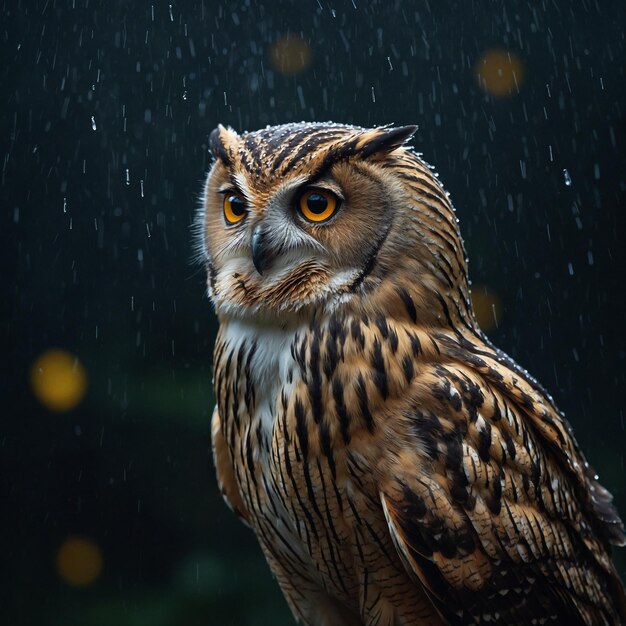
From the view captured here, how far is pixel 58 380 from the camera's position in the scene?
2.35 meters

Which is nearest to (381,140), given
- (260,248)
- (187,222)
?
(260,248)

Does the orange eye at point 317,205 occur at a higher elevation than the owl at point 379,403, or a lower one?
higher

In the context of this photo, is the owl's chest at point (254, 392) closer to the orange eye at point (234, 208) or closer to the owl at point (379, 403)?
the owl at point (379, 403)

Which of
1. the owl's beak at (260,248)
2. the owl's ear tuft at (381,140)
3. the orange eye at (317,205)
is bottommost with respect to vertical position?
the owl's beak at (260,248)

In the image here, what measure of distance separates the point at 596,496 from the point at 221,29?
5.97 ft

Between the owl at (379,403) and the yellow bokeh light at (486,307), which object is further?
the yellow bokeh light at (486,307)

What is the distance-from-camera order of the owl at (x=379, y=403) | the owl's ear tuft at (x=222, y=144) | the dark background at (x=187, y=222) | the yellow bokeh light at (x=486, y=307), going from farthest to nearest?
the yellow bokeh light at (x=486, y=307)
the dark background at (x=187, y=222)
the owl's ear tuft at (x=222, y=144)
the owl at (x=379, y=403)

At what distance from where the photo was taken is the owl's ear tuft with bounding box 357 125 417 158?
1.18 meters

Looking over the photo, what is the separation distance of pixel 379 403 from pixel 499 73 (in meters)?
1.70

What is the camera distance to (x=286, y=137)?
122 centimetres

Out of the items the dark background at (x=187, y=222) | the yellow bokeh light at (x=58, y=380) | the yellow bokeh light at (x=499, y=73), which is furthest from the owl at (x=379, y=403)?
the yellow bokeh light at (x=499, y=73)

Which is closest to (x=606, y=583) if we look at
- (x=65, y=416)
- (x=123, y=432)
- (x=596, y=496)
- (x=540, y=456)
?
(x=596, y=496)

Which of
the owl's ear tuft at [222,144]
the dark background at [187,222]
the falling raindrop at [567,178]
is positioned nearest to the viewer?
the owl's ear tuft at [222,144]

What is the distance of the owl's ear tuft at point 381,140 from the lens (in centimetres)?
118
